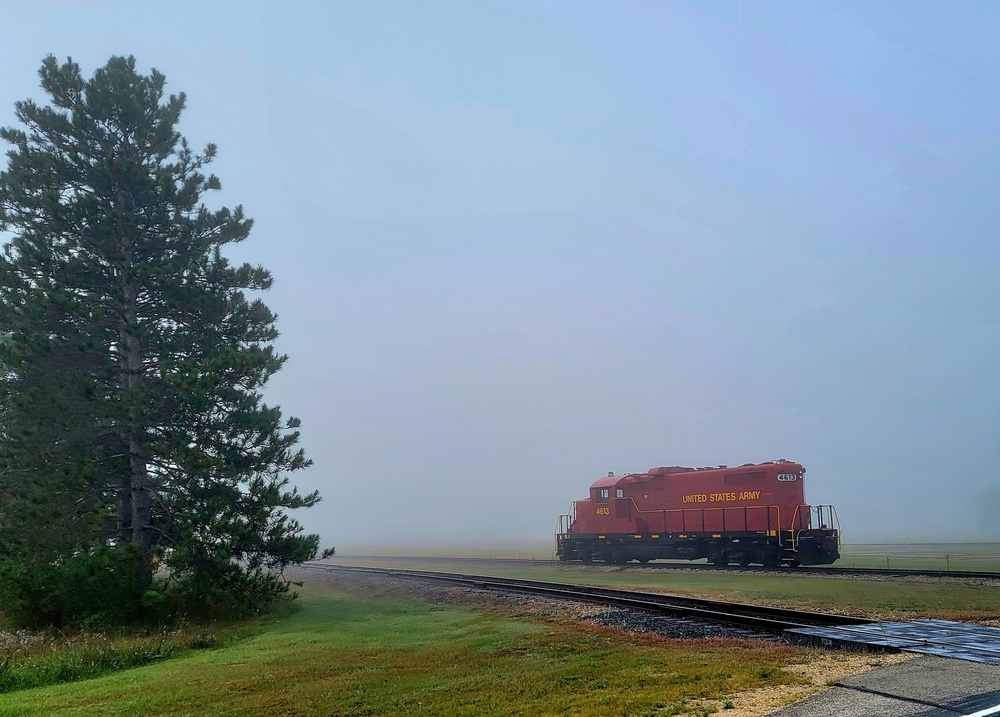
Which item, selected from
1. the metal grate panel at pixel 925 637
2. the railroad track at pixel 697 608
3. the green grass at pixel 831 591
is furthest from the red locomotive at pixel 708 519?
the metal grate panel at pixel 925 637

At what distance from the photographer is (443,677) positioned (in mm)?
13977

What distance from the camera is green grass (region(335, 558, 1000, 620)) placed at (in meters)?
19.5

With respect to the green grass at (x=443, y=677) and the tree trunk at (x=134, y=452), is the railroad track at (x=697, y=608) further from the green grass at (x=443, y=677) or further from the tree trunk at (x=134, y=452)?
the tree trunk at (x=134, y=452)

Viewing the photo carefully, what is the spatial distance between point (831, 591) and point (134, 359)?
24863mm

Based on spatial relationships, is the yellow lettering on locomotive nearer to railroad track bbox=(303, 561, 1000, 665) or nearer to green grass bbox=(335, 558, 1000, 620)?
green grass bbox=(335, 558, 1000, 620)

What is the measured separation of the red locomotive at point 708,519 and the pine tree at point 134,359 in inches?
824

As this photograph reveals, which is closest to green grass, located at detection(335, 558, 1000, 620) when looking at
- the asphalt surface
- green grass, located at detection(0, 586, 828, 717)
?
green grass, located at detection(0, 586, 828, 717)

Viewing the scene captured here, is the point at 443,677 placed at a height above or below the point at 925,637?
below

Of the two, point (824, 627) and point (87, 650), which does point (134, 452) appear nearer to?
point (87, 650)

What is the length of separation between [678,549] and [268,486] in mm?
23337

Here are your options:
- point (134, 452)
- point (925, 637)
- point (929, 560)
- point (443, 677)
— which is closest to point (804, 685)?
point (925, 637)

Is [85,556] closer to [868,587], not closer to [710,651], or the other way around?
[710,651]

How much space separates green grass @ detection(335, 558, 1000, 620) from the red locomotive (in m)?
3.61

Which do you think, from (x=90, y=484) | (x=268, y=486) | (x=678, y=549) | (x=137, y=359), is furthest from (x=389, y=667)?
(x=678, y=549)
